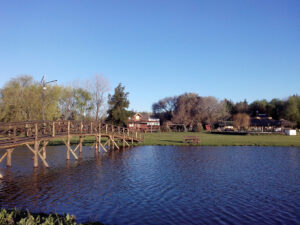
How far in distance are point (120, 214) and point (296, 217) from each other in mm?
6528

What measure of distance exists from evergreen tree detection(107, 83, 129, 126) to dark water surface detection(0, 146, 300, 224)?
22521mm

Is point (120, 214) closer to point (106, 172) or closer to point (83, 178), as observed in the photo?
point (83, 178)

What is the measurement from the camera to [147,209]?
10.4 m

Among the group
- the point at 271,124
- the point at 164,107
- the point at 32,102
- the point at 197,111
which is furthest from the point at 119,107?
the point at 164,107

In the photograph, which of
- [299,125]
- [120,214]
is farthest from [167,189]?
[299,125]

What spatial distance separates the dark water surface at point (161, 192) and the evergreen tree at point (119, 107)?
73.9 ft

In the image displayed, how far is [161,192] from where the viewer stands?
12922 mm

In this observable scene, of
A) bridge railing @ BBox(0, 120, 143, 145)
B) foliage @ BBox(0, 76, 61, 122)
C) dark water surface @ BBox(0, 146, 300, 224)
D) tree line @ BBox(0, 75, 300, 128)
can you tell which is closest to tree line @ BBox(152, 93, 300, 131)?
tree line @ BBox(0, 75, 300, 128)

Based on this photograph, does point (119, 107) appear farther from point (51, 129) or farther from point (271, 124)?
point (271, 124)

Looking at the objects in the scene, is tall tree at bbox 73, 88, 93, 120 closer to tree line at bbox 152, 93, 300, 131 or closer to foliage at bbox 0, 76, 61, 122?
foliage at bbox 0, 76, 61, 122

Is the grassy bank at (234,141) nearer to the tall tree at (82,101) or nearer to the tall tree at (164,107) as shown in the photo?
the tall tree at (82,101)

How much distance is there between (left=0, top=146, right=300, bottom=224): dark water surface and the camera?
9.78m

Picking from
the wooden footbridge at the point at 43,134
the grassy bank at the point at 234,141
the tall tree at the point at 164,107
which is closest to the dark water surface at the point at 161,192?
the wooden footbridge at the point at 43,134

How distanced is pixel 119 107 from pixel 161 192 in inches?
1244
